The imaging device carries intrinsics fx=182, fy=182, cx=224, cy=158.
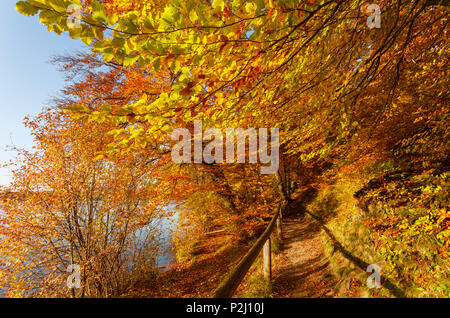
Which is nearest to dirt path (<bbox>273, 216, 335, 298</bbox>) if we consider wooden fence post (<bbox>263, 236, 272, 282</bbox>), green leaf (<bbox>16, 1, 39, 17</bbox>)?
wooden fence post (<bbox>263, 236, 272, 282</bbox>)

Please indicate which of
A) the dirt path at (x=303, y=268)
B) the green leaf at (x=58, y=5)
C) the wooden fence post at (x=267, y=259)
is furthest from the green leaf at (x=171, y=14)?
the dirt path at (x=303, y=268)

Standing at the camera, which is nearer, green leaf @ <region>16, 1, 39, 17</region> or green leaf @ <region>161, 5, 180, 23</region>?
green leaf @ <region>16, 1, 39, 17</region>

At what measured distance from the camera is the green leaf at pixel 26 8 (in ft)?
2.78

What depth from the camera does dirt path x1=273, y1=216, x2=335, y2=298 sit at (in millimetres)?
4337

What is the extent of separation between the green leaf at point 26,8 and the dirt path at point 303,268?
5.46m

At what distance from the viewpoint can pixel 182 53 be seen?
1.26 m

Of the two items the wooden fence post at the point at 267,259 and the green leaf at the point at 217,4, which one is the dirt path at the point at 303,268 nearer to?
the wooden fence post at the point at 267,259

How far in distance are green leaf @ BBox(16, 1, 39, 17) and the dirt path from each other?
546 centimetres

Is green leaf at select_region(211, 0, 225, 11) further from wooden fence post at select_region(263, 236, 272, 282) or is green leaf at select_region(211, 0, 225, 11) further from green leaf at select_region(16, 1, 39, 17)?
wooden fence post at select_region(263, 236, 272, 282)

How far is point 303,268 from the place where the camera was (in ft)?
17.8

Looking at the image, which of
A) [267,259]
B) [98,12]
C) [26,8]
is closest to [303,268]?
[267,259]

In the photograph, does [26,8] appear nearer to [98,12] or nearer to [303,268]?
[98,12]

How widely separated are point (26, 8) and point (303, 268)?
6906 millimetres

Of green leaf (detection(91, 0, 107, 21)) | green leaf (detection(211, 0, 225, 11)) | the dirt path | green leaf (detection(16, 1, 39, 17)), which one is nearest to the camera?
green leaf (detection(16, 1, 39, 17))
